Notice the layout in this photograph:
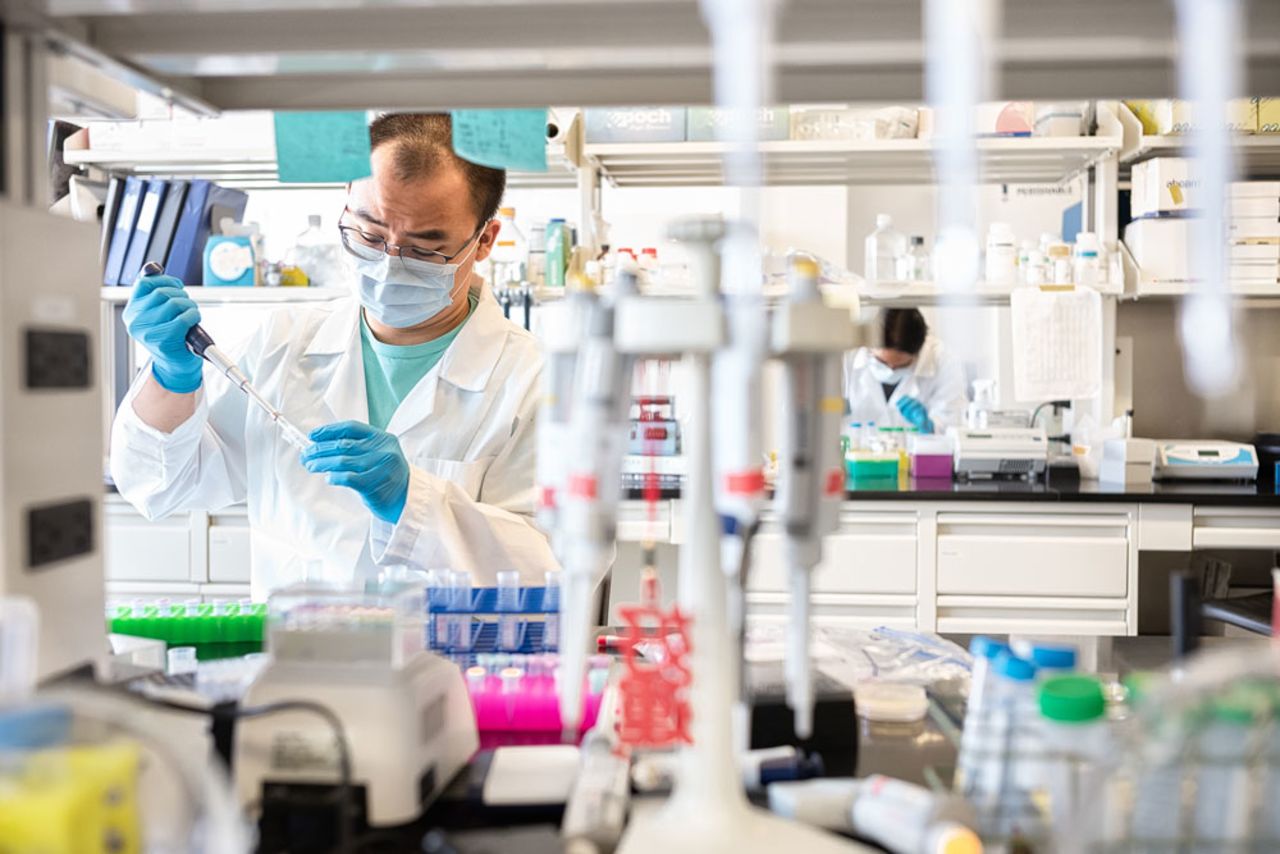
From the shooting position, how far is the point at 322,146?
108 centimetres

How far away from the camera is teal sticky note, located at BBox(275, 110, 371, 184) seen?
1069 millimetres

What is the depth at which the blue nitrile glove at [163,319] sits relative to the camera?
1.73 meters

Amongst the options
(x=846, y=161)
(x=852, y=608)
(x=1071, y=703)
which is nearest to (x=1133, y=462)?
(x=852, y=608)

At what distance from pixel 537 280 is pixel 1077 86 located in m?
2.63

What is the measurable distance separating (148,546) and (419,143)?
2.10 m

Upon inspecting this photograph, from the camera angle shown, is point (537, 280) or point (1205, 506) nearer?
point (1205, 506)

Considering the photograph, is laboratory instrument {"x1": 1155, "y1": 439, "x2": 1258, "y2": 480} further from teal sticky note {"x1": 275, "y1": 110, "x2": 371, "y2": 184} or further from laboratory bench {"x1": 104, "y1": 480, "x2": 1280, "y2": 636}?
teal sticky note {"x1": 275, "y1": 110, "x2": 371, "y2": 184}

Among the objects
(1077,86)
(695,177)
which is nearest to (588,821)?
(1077,86)

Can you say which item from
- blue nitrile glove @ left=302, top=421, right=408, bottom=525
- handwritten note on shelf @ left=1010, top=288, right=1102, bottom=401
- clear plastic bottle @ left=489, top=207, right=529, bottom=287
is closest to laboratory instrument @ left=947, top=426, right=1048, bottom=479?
handwritten note on shelf @ left=1010, top=288, right=1102, bottom=401

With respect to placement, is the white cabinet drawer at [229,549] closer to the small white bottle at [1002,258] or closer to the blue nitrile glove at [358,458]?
the blue nitrile glove at [358,458]

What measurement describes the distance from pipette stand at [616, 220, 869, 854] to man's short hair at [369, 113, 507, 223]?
3.90ft

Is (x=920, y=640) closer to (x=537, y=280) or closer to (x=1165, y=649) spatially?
(x=1165, y=649)

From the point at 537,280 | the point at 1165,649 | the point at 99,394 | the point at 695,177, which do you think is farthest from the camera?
the point at 695,177

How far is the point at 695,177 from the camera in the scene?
3844mm
